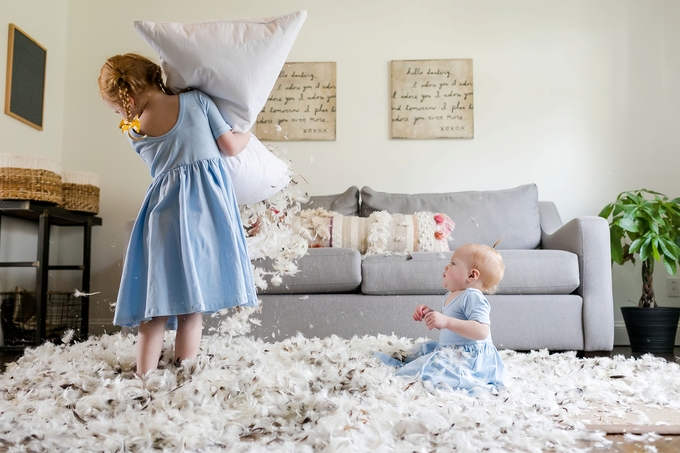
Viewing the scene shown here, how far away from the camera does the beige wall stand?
12.2 ft

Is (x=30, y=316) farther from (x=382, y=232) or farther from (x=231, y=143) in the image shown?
(x=231, y=143)

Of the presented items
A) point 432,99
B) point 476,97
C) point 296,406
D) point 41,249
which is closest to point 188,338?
point 296,406

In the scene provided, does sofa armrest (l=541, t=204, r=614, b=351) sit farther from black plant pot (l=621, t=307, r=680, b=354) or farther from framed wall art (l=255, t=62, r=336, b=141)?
framed wall art (l=255, t=62, r=336, b=141)

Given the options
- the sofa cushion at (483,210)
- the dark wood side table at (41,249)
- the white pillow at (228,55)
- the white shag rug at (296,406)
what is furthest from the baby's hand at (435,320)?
the dark wood side table at (41,249)

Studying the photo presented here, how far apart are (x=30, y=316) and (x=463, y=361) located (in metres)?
2.56

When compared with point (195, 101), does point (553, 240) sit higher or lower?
lower

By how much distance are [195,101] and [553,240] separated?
219cm

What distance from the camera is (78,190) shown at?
3445 millimetres

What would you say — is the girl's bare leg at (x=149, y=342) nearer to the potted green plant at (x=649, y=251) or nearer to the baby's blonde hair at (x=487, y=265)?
the baby's blonde hair at (x=487, y=265)

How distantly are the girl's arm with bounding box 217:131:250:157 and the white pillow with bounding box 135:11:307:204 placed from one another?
0.03 metres

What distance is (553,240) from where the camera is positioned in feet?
10.2

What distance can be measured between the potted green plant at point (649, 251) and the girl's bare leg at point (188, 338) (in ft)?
7.90

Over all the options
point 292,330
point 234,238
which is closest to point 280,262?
point 292,330

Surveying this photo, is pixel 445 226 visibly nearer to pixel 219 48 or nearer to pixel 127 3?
pixel 219 48
